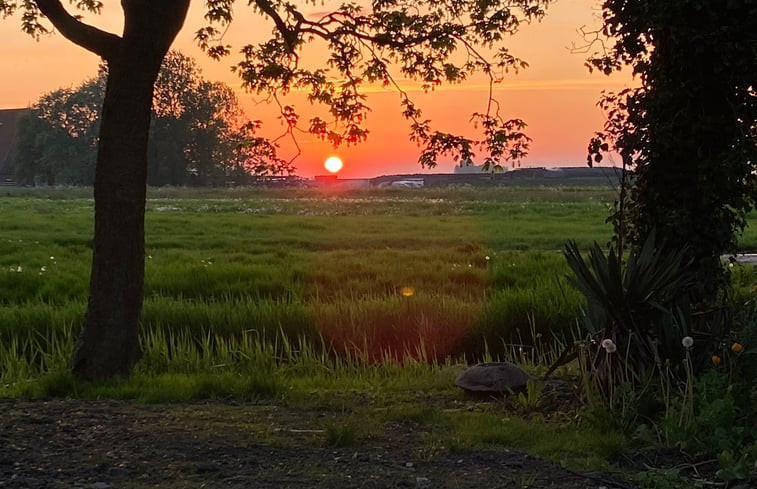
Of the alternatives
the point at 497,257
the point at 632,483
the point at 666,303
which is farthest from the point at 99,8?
the point at 497,257

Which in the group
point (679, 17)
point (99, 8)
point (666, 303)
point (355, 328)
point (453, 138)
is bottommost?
point (355, 328)

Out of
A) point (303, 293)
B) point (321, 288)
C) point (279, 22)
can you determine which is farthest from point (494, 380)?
point (321, 288)

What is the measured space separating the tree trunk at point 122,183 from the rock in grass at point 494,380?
2949 mm

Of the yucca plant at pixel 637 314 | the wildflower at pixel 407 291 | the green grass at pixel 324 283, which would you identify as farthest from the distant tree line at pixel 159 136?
the yucca plant at pixel 637 314

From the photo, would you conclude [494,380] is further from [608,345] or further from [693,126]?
[693,126]

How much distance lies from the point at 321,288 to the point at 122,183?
823 cm

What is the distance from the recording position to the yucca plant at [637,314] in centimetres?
609

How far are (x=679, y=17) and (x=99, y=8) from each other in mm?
6244

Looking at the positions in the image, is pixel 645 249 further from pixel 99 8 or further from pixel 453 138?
pixel 99 8

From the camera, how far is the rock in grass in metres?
6.87

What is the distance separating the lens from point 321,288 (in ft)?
50.6

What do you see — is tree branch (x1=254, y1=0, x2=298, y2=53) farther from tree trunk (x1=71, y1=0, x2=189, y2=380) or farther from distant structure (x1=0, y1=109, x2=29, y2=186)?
distant structure (x1=0, y1=109, x2=29, y2=186)

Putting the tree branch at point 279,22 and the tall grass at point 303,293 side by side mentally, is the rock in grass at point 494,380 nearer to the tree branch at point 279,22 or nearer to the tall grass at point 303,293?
the tall grass at point 303,293

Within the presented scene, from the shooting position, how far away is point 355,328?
38.9ft
